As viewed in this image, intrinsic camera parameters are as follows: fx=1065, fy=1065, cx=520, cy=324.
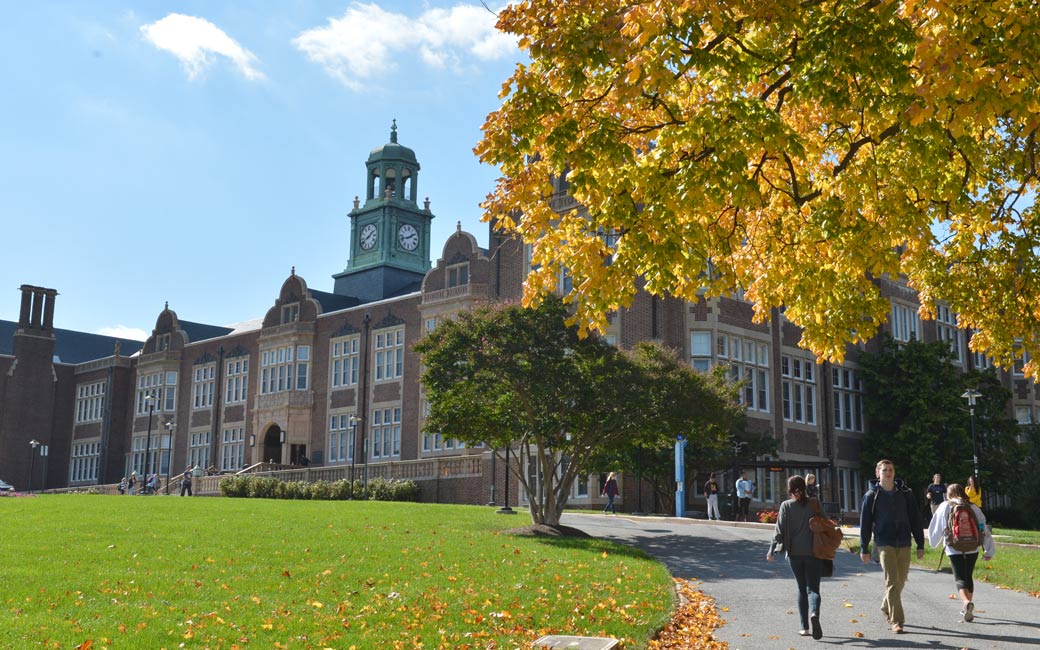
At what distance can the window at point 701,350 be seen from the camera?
3800cm

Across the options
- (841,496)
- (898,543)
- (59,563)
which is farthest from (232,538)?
(841,496)

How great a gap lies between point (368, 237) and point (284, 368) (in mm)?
12338

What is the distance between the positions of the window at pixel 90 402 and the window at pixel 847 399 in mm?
46761

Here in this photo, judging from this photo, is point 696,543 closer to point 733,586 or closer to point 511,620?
point 733,586

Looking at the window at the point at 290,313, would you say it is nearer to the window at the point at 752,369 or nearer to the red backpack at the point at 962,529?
the window at the point at 752,369

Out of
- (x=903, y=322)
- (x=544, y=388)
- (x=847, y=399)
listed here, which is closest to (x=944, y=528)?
(x=544, y=388)

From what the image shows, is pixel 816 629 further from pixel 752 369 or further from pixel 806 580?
pixel 752 369

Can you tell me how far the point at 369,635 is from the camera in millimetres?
10234

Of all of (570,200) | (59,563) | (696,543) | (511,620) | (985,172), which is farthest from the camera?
(570,200)

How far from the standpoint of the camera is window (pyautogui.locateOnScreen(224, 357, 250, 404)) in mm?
58625

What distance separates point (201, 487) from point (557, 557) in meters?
35.1

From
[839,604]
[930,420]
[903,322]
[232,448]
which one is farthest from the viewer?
[232,448]

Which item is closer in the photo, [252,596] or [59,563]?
[252,596]

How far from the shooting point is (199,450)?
60938 millimetres
